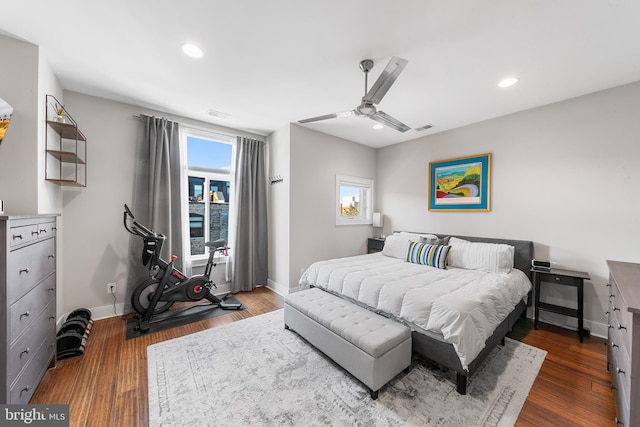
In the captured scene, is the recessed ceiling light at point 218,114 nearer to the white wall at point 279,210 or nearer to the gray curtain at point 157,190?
the gray curtain at point 157,190

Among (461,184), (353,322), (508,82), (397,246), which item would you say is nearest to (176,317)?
(353,322)

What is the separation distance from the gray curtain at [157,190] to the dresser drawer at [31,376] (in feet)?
4.15

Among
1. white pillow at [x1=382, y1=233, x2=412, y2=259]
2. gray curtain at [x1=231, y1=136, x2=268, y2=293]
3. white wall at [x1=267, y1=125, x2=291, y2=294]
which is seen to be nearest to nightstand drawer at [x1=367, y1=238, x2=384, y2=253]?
white pillow at [x1=382, y1=233, x2=412, y2=259]

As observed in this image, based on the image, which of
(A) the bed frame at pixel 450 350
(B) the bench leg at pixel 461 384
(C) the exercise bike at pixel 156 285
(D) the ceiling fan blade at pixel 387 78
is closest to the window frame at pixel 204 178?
(C) the exercise bike at pixel 156 285

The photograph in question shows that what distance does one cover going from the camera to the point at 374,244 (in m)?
4.84

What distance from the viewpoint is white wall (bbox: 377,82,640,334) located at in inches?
102

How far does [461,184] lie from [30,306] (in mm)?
5020

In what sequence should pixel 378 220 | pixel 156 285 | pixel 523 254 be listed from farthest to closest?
pixel 378 220 → pixel 523 254 → pixel 156 285

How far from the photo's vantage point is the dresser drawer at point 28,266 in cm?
141

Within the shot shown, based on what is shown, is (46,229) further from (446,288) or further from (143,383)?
(446,288)

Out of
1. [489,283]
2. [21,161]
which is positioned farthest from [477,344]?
[21,161]

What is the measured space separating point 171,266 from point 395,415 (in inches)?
114

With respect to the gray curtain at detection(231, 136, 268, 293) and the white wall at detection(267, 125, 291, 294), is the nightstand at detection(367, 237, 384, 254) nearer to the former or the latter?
the white wall at detection(267, 125, 291, 294)

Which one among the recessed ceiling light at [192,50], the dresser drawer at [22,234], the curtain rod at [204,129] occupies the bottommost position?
the dresser drawer at [22,234]
